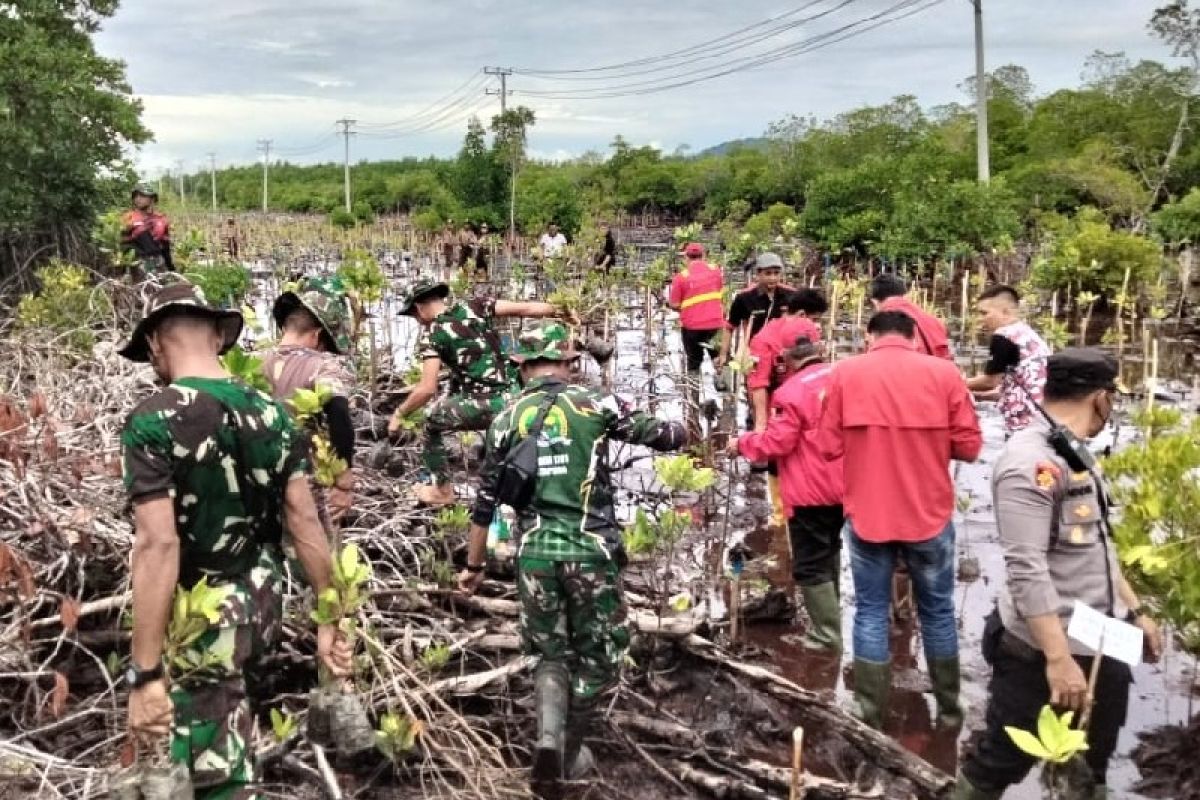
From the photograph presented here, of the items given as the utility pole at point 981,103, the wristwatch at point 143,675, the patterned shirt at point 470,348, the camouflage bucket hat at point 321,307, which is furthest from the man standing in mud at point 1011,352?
the utility pole at point 981,103

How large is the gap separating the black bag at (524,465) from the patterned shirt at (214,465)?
0.90 m

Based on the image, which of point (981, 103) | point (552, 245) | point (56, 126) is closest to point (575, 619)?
point (56, 126)

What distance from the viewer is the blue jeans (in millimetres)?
3811

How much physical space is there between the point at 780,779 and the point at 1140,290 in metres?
15.0

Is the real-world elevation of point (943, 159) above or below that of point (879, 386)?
above

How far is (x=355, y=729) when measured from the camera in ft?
11.2

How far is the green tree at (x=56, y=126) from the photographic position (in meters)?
10.6

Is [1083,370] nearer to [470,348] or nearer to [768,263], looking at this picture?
[470,348]

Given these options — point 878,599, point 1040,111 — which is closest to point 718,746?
point 878,599

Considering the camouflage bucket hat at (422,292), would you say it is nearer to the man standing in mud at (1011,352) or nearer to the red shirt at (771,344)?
the red shirt at (771,344)

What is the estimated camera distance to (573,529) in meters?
3.44

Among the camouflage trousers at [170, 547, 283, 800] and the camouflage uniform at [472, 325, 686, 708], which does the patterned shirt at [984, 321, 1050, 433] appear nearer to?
the camouflage uniform at [472, 325, 686, 708]

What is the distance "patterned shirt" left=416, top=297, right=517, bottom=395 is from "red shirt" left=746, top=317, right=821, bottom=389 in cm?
136

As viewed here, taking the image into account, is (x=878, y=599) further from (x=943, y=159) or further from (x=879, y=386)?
(x=943, y=159)
